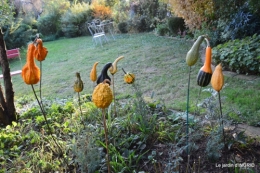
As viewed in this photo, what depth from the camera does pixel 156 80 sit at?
4.86m

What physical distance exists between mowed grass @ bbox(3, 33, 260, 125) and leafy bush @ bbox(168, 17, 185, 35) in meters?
0.99

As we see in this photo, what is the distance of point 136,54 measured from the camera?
7.40m

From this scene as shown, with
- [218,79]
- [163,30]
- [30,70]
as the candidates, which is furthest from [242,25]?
[30,70]

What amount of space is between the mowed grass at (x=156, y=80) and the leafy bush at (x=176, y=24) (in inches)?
38.9

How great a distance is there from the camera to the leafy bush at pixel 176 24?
9258mm

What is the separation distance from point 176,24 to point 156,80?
5079mm

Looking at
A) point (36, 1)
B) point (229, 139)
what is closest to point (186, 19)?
point (229, 139)

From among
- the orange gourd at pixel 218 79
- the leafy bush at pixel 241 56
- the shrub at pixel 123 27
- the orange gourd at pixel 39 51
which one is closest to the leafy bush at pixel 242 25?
the leafy bush at pixel 241 56

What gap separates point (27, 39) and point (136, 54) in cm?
603

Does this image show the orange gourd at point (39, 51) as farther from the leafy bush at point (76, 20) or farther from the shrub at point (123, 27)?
the leafy bush at point (76, 20)

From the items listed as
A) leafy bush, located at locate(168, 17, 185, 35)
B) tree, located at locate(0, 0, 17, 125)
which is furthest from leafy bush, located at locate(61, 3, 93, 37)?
tree, located at locate(0, 0, 17, 125)

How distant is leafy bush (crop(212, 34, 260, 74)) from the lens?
419 centimetres

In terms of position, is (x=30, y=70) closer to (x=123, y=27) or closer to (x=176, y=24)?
(x=176, y=24)

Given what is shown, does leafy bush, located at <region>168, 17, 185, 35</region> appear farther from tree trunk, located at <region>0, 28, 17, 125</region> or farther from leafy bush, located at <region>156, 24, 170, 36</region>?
tree trunk, located at <region>0, 28, 17, 125</region>
